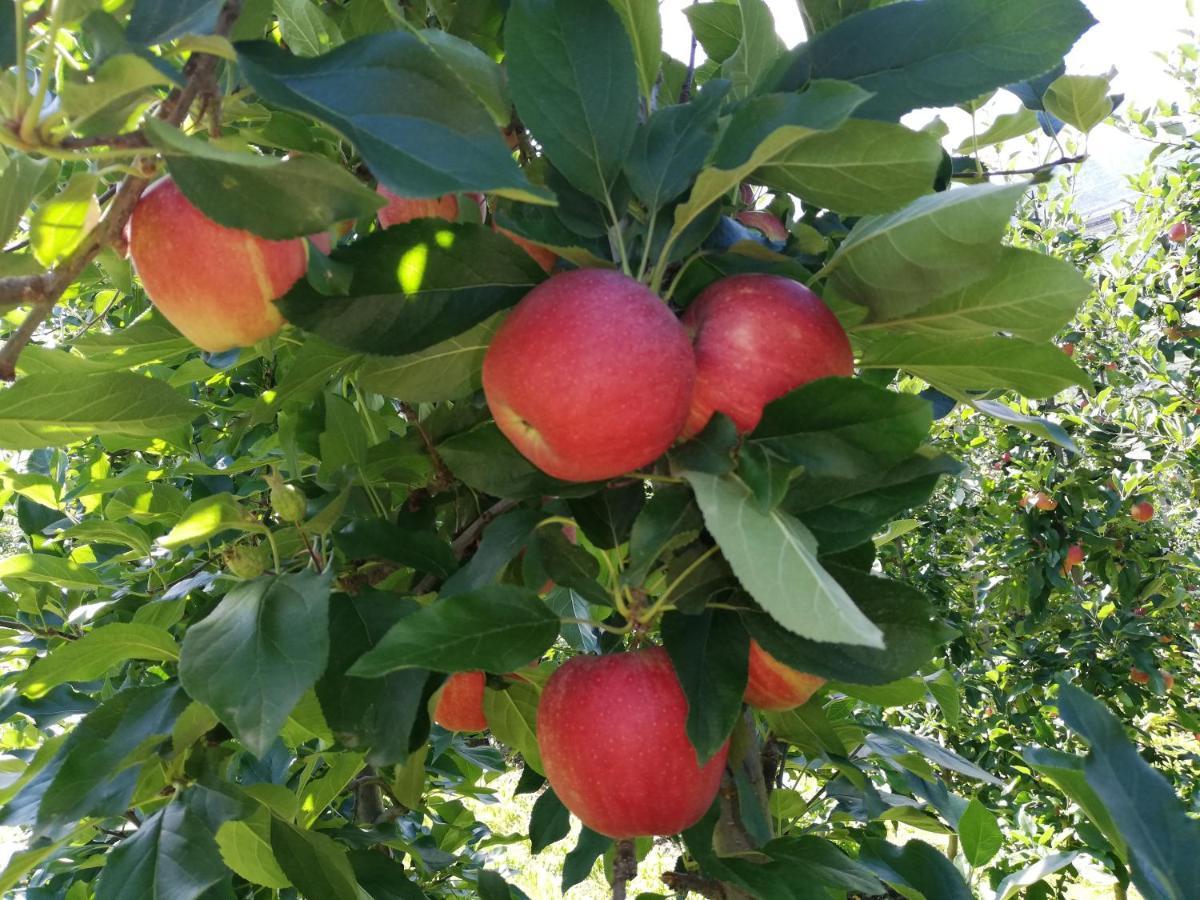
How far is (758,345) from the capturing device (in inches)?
24.0

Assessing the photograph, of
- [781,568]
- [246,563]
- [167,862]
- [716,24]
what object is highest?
[716,24]

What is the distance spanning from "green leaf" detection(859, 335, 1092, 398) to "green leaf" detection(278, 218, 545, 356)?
30 centimetres

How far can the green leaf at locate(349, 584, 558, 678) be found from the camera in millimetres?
565

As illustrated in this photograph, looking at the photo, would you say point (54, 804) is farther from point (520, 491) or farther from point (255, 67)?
point (255, 67)

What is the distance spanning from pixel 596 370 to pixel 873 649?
10.4 inches

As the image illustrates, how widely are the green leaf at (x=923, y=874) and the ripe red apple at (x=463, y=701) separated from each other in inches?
17.3

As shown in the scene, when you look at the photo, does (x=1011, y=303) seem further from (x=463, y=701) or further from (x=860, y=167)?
(x=463, y=701)

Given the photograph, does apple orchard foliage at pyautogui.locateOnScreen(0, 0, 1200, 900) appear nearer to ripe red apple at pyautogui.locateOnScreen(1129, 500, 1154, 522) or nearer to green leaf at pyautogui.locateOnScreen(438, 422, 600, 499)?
green leaf at pyautogui.locateOnScreen(438, 422, 600, 499)

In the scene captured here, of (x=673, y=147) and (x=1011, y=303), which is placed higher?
(x=673, y=147)

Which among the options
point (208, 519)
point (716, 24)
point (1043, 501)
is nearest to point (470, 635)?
point (208, 519)

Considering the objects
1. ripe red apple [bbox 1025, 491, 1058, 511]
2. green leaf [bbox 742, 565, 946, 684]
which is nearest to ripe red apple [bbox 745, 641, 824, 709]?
green leaf [bbox 742, 565, 946, 684]

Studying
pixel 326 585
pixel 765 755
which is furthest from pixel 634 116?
pixel 765 755

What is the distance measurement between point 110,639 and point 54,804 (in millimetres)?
194

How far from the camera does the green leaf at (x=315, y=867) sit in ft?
2.82
